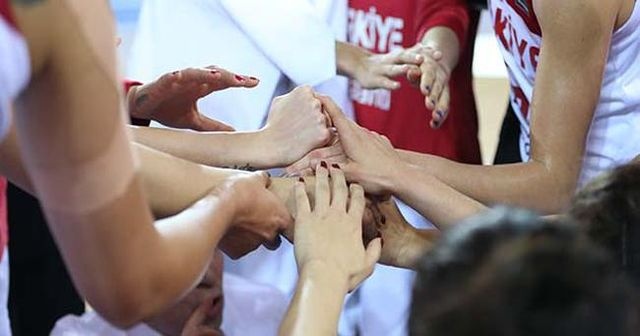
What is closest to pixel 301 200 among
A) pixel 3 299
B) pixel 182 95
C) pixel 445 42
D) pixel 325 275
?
pixel 325 275

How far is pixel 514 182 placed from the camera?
1.33 metres

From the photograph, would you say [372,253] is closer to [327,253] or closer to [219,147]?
[327,253]

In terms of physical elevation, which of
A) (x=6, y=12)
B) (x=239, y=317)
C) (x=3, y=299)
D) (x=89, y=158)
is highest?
(x=6, y=12)

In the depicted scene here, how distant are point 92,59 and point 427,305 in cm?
25

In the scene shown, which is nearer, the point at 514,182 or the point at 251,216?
the point at 251,216

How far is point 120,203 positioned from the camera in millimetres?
810

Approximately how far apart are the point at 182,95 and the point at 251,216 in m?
0.29

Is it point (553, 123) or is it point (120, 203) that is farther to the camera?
point (553, 123)

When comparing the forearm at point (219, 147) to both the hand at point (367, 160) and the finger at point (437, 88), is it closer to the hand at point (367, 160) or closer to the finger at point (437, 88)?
the hand at point (367, 160)

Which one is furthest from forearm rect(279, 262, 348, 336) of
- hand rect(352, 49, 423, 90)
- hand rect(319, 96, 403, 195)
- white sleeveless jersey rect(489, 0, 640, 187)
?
hand rect(352, 49, 423, 90)

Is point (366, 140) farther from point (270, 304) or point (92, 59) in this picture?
point (92, 59)

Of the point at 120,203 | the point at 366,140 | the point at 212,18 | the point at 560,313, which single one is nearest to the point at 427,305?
the point at 560,313

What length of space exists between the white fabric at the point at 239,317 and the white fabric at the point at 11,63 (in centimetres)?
71

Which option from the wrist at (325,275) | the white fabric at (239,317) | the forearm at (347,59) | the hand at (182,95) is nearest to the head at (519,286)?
the wrist at (325,275)
